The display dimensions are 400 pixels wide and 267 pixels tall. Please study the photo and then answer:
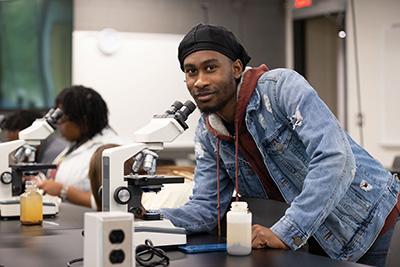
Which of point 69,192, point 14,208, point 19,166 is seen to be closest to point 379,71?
point 69,192

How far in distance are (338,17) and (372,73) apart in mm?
559

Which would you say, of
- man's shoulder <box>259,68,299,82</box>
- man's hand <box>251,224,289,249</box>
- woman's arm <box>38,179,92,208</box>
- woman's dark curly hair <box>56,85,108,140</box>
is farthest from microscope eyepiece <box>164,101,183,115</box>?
woman's dark curly hair <box>56,85,108,140</box>

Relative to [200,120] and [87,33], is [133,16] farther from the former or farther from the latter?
[200,120]

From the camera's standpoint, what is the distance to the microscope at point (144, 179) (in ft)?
5.51

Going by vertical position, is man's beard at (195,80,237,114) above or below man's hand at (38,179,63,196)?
above

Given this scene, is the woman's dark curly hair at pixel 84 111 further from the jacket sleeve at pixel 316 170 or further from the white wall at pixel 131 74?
the jacket sleeve at pixel 316 170

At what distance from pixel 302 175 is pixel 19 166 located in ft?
4.00

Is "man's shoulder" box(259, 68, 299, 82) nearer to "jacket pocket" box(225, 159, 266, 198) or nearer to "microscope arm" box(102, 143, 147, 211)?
"jacket pocket" box(225, 159, 266, 198)

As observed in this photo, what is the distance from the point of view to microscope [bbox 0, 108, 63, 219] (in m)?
2.50

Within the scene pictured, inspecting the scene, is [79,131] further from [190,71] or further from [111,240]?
[111,240]

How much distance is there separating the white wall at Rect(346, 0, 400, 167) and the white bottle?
385cm

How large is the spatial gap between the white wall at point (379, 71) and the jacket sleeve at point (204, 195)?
11.5ft

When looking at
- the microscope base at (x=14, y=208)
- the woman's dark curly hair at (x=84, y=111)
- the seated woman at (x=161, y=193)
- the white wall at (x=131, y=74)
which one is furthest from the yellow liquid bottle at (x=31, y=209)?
the white wall at (x=131, y=74)

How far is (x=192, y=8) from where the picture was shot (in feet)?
19.0
